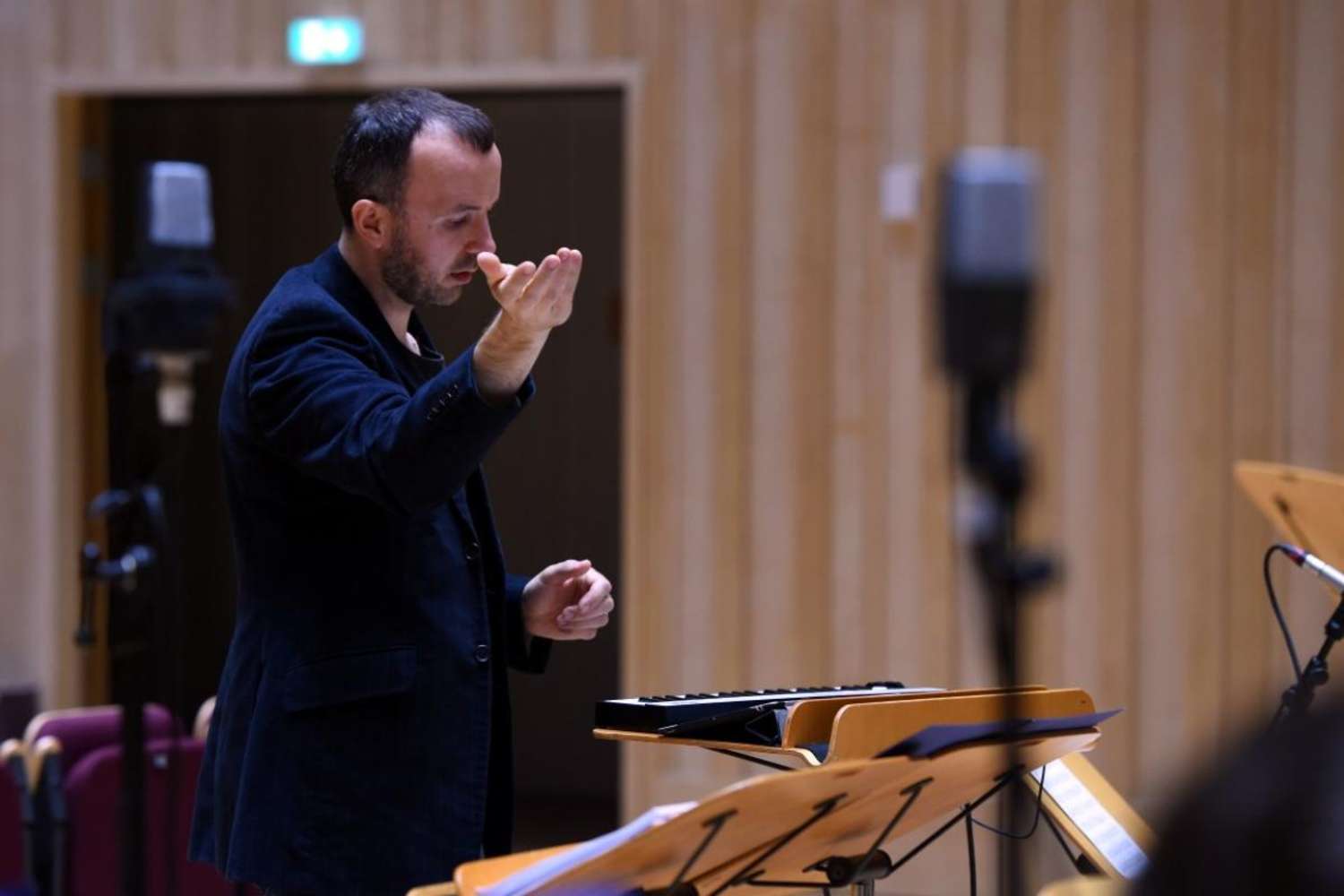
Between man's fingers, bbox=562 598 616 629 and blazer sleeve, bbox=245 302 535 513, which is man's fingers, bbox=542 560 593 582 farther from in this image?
blazer sleeve, bbox=245 302 535 513

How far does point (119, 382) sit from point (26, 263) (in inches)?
169

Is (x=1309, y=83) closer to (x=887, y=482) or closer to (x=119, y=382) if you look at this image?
(x=887, y=482)

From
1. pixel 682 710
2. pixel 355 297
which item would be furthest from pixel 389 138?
pixel 682 710

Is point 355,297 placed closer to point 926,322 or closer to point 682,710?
point 682,710

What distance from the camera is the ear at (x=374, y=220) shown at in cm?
236

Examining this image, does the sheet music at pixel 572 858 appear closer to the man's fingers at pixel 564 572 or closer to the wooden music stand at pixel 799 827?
the wooden music stand at pixel 799 827

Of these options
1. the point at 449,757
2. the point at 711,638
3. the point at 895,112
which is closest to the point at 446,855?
the point at 449,757

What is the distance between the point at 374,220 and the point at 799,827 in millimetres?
1030

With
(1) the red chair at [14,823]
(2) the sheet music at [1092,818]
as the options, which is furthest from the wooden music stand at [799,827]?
(1) the red chair at [14,823]

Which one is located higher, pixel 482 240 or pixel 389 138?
pixel 389 138

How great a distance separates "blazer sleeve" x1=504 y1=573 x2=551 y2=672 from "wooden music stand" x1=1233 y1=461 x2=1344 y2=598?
1.35m

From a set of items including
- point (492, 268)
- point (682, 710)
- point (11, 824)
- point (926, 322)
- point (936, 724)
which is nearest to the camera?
point (936, 724)

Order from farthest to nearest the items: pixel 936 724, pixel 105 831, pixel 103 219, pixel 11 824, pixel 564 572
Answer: pixel 103 219 → pixel 11 824 → pixel 105 831 → pixel 564 572 → pixel 936 724

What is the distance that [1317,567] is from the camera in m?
2.82
